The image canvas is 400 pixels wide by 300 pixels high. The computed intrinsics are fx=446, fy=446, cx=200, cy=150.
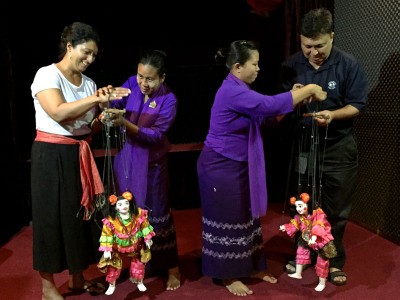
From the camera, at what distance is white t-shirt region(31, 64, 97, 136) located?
216cm

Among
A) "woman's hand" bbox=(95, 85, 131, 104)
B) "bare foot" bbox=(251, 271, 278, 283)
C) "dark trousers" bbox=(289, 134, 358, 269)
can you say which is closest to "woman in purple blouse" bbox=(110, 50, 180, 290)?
"woman's hand" bbox=(95, 85, 131, 104)

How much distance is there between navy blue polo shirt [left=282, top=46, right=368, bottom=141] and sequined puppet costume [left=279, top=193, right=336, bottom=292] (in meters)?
0.47

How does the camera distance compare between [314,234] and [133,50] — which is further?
[133,50]

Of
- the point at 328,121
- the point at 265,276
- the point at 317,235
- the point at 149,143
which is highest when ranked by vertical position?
the point at 328,121

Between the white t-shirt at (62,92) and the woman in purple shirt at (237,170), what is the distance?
69 centimetres

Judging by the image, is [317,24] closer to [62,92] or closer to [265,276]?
[62,92]

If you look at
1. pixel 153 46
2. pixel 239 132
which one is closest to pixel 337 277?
pixel 239 132

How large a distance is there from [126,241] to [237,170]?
71cm

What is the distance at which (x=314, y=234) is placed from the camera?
238 cm

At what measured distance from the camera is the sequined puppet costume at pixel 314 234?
2.39 metres

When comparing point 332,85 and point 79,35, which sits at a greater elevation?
point 79,35

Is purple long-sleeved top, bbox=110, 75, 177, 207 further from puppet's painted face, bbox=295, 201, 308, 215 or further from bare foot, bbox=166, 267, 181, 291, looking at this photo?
puppet's painted face, bbox=295, 201, 308, 215

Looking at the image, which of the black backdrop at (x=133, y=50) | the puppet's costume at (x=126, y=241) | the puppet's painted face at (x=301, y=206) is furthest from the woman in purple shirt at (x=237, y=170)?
the black backdrop at (x=133, y=50)

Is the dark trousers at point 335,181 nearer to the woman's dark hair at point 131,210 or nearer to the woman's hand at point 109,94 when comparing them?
the woman's dark hair at point 131,210
